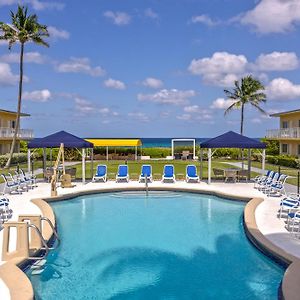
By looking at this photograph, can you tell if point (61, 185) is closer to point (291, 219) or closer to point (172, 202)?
point (172, 202)

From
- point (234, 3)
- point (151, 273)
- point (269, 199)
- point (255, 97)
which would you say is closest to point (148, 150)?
point (255, 97)

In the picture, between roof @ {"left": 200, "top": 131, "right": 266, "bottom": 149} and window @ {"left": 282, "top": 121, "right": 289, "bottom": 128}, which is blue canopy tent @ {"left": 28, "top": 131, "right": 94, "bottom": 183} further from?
window @ {"left": 282, "top": 121, "right": 289, "bottom": 128}

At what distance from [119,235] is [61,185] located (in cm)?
897

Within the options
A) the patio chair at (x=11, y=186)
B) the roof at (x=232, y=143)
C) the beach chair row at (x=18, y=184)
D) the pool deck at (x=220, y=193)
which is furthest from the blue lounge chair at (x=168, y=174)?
the patio chair at (x=11, y=186)

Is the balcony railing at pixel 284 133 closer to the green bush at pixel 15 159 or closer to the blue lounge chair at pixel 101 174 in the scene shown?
the blue lounge chair at pixel 101 174

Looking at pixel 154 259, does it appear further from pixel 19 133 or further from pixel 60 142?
pixel 19 133

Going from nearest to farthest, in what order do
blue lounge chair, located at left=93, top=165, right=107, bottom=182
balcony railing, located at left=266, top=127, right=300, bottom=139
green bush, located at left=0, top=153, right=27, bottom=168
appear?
blue lounge chair, located at left=93, top=165, right=107, bottom=182 → green bush, located at left=0, top=153, right=27, bottom=168 → balcony railing, located at left=266, top=127, right=300, bottom=139

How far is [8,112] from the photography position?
129ft

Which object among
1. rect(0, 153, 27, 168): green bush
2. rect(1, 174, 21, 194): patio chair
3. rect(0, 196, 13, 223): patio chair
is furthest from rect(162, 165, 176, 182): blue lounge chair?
rect(0, 153, 27, 168): green bush

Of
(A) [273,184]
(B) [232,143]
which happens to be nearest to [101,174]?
(B) [232,143]

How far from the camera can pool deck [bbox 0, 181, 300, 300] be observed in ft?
30.8

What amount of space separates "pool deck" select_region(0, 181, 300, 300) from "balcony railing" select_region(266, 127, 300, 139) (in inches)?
708

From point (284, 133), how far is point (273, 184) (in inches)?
905

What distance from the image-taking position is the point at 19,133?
4041 centimetres
